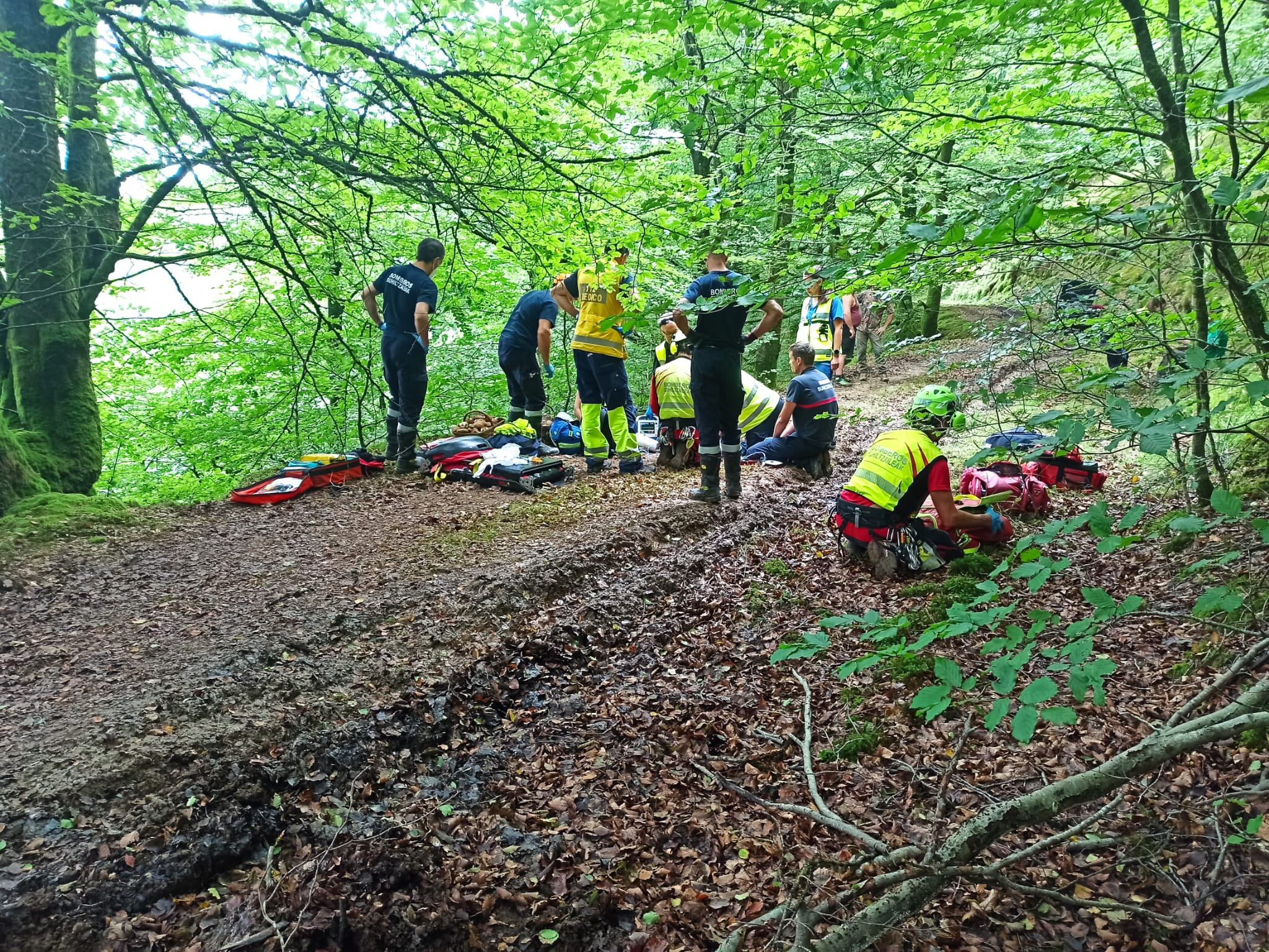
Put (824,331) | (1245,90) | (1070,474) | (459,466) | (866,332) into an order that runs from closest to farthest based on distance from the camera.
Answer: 1. (1245,90)
2. (1070,474)
3. (459,466)
4. (824,331)
5. (866,332)

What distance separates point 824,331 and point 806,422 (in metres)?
4.49

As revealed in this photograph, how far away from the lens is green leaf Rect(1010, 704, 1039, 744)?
1.49 metres

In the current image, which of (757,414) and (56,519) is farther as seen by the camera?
(757,414)

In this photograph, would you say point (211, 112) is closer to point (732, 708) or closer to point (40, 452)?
point (40, 452)

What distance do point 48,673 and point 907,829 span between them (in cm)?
440

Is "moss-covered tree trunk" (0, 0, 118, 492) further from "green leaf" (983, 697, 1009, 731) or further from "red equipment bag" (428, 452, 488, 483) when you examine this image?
"green leaf" (983, 697, 1009, 731)

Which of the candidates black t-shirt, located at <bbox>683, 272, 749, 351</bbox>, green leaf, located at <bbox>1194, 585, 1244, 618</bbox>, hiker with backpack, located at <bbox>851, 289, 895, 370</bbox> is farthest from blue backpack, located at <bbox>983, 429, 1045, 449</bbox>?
hiker with backpack, located at <bbox>851, 289, 895, 370</bbox>

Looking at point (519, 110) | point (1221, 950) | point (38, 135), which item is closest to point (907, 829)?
point (1221, 950)

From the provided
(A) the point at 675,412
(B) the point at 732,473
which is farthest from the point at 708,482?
(A) the point at 675,412

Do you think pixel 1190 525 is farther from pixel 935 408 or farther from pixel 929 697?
pixel 935 408

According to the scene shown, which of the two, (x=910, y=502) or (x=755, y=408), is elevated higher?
(x=755, y=408)

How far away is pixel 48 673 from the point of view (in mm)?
3588

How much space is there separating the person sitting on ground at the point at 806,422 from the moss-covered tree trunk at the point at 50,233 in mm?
6368

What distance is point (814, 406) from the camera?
7.16 m
